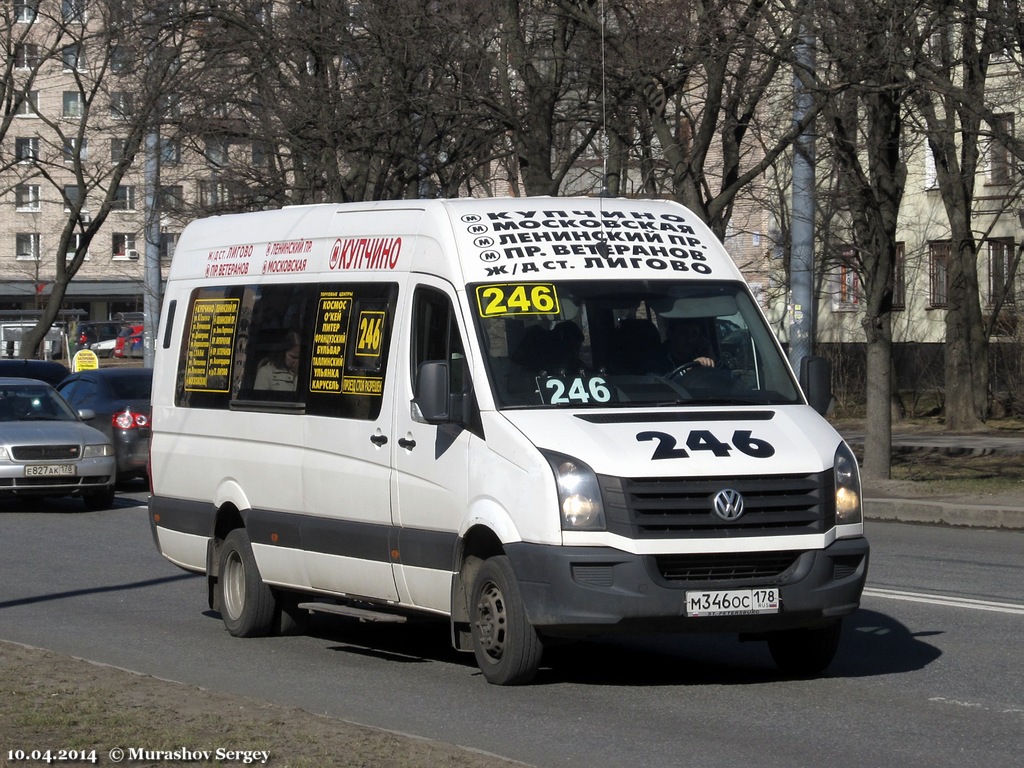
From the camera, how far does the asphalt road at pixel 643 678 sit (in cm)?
684

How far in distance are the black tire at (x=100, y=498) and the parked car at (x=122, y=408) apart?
174cm

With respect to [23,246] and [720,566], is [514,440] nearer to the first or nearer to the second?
[720,566]

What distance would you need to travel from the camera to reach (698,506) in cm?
763

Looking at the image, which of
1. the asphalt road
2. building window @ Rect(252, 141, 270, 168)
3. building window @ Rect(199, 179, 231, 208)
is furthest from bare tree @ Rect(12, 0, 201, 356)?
the asphalt road

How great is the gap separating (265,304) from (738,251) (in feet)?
156

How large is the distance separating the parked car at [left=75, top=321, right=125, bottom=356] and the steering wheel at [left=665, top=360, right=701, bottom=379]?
63706 millimetres

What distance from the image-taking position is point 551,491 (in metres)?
7.61

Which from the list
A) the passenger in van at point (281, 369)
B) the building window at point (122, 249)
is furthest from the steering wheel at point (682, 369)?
the building window at point (122, 249)

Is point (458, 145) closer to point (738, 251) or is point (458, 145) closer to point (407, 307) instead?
point (407, 307)

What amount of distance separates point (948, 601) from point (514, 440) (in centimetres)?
444

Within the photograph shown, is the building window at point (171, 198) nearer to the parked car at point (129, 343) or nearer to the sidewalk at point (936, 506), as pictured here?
the sidewalk at point (936, 506)

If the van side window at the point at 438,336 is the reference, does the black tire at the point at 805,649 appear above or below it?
below

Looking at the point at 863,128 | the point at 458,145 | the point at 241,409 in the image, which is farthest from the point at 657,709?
the point at 458,145

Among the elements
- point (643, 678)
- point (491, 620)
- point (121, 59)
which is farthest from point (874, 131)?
point (121, 59)
